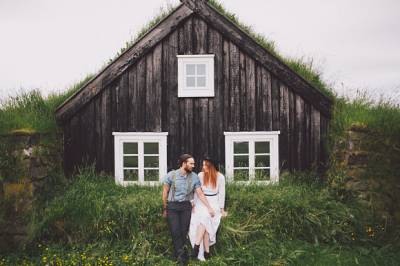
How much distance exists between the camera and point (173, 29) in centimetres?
1018

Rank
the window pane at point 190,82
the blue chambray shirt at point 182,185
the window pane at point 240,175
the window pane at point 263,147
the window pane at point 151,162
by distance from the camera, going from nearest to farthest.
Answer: the blue chambray shirt at point 182,185 < the window pane at point 240,175 < the window pane at point 190,82 < the window pane at point 151,162 < the window pane at point 263,147

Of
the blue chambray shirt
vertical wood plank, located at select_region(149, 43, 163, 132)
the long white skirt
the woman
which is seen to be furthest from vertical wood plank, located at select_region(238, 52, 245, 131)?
the long white skirt

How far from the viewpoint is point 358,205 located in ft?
27.8

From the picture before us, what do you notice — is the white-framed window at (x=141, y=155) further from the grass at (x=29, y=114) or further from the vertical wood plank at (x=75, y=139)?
the grass at (x=29, y=114)

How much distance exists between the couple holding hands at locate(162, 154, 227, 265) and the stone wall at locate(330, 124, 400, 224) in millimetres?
3053

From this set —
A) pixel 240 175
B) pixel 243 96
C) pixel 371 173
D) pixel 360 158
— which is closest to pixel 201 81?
pixel 243 96

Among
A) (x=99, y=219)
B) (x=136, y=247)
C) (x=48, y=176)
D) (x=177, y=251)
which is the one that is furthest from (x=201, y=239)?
(x=48, y=176)

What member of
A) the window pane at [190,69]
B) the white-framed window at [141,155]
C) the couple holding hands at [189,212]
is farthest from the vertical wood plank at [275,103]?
the couple holding hands at [189,212]

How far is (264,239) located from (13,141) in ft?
18.9

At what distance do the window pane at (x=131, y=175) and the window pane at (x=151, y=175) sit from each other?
0.26 m

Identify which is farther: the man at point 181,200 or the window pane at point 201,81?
the window pane at point 201,81

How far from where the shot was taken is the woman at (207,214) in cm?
744

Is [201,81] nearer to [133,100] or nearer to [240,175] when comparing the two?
[133,100]

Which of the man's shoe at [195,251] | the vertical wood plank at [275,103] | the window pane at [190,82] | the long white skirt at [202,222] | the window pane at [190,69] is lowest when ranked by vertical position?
the man's shoe at [195,251]
